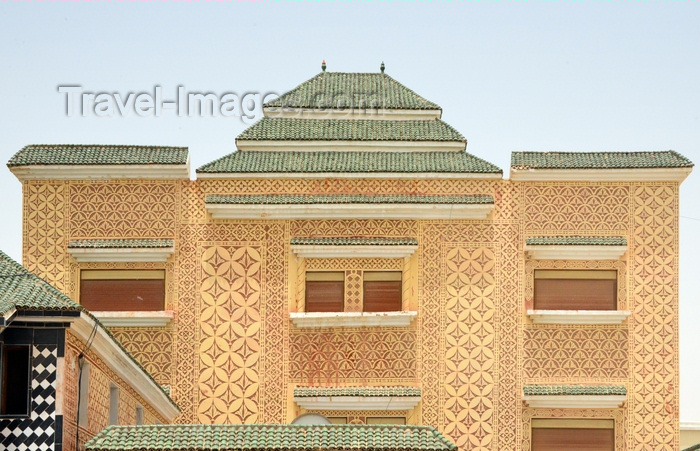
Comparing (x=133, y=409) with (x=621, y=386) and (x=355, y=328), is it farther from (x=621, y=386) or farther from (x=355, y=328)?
(x=621, y=386)


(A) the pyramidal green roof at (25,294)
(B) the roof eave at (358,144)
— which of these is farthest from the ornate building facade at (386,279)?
(A) the pyramidal green roof at (25,294)

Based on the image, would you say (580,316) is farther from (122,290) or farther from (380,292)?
(122,290)

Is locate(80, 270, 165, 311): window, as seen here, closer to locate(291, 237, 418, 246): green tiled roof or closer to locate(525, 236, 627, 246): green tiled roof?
locate(291, 237, 418, 246): green tiled roof

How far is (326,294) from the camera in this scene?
25641mm

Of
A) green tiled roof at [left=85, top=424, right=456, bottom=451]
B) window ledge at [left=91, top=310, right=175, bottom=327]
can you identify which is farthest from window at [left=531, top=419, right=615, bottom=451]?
green tiled roof at [left=85, top=424, right=456, bottom=451]

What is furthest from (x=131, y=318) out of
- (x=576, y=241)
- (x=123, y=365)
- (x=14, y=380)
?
(x=14, y=380)

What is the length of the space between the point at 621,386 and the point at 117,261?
8732 millimetres

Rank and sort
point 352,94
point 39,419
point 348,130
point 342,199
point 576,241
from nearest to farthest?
point 39,419, point 576,241, point 342,199, point 348,130, point 352,94

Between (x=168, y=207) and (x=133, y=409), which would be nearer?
(x=133, y=409)

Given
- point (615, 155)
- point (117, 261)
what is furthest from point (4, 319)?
point (615, 155)

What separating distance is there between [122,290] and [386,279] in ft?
14.7

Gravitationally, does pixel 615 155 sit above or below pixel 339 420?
above

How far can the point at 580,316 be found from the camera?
25.2m

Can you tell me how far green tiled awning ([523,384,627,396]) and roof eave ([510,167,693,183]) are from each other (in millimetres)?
3494
